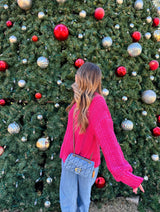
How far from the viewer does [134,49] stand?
9.08 ft

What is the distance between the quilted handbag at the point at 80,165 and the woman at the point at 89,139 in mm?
59

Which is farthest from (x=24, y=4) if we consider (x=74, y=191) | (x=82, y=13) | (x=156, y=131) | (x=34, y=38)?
(x=156, y=131)

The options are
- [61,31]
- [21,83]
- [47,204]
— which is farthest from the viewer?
[21,83]

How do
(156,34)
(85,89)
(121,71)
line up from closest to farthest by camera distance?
1. (85,89)
2. (121,71)
3. (156,34)

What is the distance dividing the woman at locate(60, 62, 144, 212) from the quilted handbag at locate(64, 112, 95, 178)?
2.3 inches

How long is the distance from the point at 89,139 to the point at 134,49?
1919 millimetres

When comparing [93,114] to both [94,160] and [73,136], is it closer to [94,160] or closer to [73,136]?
[73,136]

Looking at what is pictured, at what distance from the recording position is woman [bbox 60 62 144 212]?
1.27m

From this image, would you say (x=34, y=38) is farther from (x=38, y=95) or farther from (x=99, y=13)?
(x=99, y=13)

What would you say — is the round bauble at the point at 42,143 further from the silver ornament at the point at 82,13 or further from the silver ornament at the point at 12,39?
the silver ornament at the point at 82,13

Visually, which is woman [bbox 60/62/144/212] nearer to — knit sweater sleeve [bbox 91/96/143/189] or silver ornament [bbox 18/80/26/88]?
knit sweater sleeve [bbox 91/96/143/189]

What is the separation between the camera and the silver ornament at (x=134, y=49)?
9.05ft

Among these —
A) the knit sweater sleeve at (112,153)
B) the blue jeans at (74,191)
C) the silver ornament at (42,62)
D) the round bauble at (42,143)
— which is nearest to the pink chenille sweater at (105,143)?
the knit sweater sleeve at (112,153)

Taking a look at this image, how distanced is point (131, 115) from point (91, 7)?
192 centimetres
